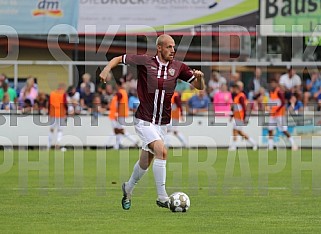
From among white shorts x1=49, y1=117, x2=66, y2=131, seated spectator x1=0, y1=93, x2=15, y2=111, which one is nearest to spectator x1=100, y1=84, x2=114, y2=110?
white shorts x1=49, y1=117, x2=66, y2=131

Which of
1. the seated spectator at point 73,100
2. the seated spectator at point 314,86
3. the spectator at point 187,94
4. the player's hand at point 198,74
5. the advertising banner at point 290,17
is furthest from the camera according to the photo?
the seated spectator at point 314,86

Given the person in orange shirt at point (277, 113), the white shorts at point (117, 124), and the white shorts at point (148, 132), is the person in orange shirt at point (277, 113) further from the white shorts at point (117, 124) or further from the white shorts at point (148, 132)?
the white shorts at point (148, 132)

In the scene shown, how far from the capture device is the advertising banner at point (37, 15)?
31.6 meters

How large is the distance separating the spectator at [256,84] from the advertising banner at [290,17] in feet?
6.72

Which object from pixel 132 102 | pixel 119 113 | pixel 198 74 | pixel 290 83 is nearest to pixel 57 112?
pixel 119 113

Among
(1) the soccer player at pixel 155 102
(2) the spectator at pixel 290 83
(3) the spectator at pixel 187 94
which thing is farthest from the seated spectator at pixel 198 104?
(1) the soccer player at pixel 155 102

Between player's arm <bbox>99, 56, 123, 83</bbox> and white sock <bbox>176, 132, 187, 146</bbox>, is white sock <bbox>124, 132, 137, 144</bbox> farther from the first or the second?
player's arm <bbox>99, 56, 123, 83</bbox>

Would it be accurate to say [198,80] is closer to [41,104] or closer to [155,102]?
[155,102]

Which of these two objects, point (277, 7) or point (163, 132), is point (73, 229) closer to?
point (163, 132)

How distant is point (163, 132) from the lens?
43.5 feet

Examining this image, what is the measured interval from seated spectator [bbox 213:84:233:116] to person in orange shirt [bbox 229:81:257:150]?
437 millimetres

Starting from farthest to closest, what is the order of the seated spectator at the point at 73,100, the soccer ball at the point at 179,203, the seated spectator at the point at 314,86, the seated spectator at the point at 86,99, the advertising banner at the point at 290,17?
1. the seated spectator at the point at 314,86
2. the advertising banner at the point at 290,17
3. the seated spectator at the point at 86,99
4. the seated spectator at the point at 73,100
5. the soccer ball at the point at 179,203

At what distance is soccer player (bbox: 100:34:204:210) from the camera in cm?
1291

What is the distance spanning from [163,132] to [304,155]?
15020mm
